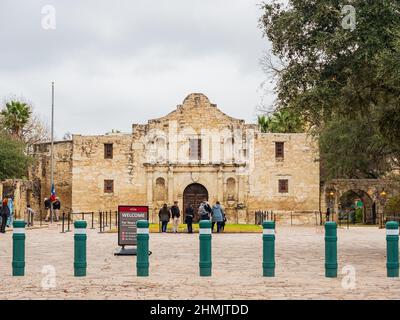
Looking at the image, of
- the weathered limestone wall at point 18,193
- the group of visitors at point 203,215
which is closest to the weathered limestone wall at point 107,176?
the weathered limestone wall at point 18,193

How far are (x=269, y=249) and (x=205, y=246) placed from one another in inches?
42.5

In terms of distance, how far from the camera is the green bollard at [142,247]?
1193 centimetres

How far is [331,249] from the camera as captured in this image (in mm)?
11977

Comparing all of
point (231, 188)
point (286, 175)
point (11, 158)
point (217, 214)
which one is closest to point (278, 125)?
point (286, 175)

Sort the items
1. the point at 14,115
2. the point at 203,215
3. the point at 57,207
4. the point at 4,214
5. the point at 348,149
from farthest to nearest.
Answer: the point at 14,115 < the point at 57,207 < the point at 348,149 < the point at 4,214 < the point at 203,215

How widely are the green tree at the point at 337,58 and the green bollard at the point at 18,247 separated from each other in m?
8.08

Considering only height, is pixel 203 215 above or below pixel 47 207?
below

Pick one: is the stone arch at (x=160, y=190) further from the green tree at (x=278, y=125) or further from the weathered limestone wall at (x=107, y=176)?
the green tree at (x=278, y=125)

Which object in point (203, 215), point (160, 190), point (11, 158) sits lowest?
point (203, 215)

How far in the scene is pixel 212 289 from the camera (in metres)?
10.4

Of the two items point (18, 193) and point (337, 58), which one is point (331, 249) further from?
point (18, 193)
